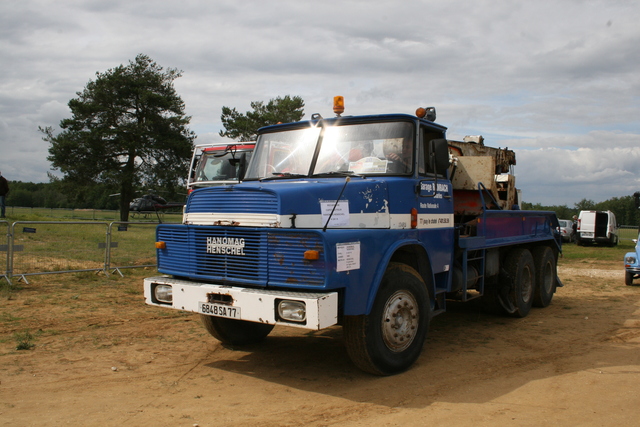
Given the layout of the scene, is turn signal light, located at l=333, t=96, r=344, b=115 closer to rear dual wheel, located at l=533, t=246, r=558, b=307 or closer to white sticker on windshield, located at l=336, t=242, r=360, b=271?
white sticker on windshield, located at l=336, t=242, r=360, b=271

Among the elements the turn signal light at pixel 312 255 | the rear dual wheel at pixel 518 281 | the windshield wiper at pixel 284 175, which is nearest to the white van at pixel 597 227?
the rear dual wheel at pixel 518 281

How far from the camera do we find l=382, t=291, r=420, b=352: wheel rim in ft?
17.6

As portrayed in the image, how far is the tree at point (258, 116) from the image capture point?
33.9m

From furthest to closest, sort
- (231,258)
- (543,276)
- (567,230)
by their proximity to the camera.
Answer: (567,230) → (543,276) → (231,258)

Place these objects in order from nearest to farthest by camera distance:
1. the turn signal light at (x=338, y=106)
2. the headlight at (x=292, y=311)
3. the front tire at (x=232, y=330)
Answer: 1. the headlight at (x=292, y=311)
2. the turn signal light at (x=338, y=106)
3. the front tire at (x=232, y=330)

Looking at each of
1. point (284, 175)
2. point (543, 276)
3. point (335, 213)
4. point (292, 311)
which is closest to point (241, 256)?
point (292, 311)

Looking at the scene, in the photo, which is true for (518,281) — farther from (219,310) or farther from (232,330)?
(219,310)

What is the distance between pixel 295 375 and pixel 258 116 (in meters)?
30.6

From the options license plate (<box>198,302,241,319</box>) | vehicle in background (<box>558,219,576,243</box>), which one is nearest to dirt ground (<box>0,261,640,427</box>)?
license plate (<box>198,302,241,319</box>)

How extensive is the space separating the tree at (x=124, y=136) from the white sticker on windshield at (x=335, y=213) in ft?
96.3

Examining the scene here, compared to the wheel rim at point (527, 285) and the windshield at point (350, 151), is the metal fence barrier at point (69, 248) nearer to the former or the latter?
the windshield at point (350, 151)

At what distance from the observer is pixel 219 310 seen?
5.07 m

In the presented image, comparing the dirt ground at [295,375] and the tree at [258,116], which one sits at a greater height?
the tree at [258,116]

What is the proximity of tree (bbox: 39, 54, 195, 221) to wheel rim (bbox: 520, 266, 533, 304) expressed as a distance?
27415mm
